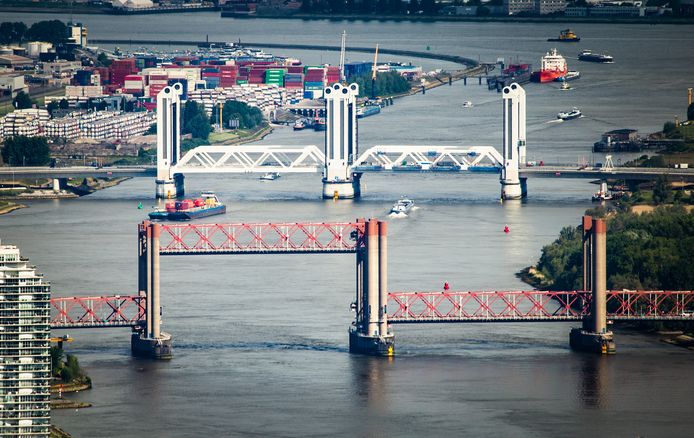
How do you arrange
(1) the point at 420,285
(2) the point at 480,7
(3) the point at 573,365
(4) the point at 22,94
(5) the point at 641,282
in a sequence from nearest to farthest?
(3) the point at 573,365, (5) the point at 641,282, (1) the point at 420,285, (4) the point at 22,94, (2) the point at 480,7

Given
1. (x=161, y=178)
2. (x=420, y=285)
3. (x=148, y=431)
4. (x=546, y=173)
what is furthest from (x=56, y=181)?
(x=148, y=431)

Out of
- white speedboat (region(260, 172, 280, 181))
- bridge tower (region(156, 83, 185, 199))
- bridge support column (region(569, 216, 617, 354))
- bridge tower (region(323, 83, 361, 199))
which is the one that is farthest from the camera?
white speedboat (region(260, 172, 280, 181))

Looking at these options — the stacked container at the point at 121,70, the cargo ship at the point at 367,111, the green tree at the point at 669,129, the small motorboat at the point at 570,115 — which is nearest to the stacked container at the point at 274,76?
the stacked container at the point at 121,70

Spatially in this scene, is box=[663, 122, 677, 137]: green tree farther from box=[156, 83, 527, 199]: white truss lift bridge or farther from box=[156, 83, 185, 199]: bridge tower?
box=[156, 83, 185, 199]: bridge tower

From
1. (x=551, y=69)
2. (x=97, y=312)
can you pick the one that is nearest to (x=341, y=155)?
(x=97, y=312)

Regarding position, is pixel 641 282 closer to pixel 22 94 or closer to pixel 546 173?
pixel 546 173

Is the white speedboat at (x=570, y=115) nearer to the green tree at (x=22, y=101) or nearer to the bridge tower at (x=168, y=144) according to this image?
the green tree at (x=22, y=101)

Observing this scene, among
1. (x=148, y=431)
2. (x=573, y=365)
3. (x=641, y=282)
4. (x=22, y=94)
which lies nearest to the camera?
(x=148, y=431)

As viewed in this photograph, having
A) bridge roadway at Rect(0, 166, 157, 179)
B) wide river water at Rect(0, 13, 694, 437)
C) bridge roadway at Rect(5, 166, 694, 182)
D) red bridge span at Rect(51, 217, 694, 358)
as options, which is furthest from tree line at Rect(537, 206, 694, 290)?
bridge roadway at Rect(0, 166, 157, 179)
